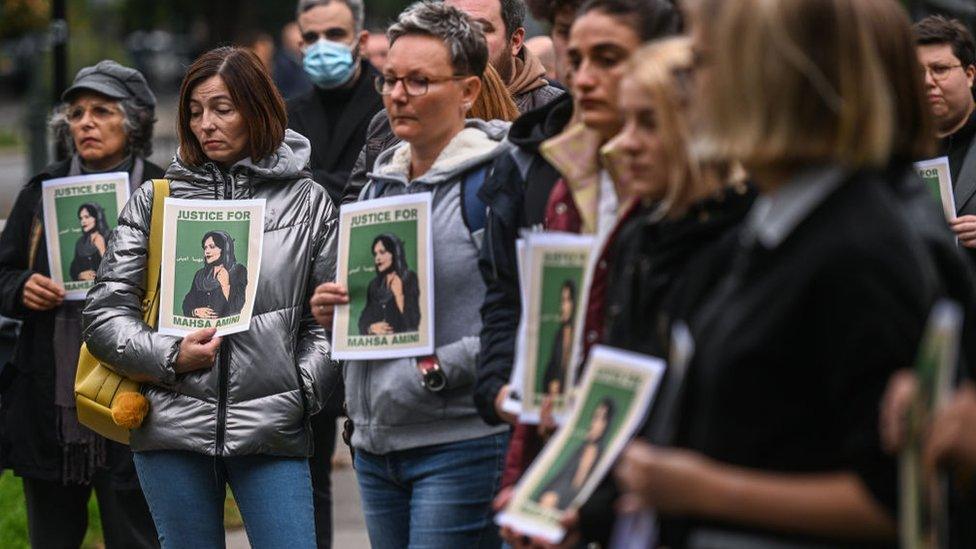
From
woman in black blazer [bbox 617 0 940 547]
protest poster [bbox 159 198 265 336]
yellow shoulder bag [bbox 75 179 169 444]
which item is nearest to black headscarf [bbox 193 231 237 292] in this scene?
protest poster [bbox 159 198 265 336]

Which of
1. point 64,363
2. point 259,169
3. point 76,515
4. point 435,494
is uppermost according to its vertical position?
point 259,169

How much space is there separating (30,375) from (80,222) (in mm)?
610

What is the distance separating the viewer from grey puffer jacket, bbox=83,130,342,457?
498 centimetres

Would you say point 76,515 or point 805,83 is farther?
point 76,515

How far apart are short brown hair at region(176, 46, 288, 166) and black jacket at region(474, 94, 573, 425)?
4.17ft

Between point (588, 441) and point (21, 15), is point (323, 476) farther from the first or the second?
point (21, 15)

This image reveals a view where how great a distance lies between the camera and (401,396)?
441cm

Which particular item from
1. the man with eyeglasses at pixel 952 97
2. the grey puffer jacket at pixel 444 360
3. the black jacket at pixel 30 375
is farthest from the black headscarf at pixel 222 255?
the man with eyeglasses at pixel 952 97

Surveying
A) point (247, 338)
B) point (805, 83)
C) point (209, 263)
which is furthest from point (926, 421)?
point (209, 263)

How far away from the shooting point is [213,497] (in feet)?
16.7

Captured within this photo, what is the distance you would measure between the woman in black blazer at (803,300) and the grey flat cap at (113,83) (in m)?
4.01

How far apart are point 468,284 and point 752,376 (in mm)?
1963

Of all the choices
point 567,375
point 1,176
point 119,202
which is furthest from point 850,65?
point 1,176

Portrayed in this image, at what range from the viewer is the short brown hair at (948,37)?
5.93 meters
